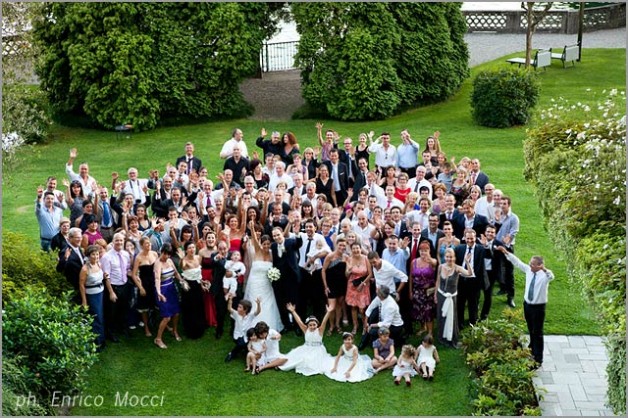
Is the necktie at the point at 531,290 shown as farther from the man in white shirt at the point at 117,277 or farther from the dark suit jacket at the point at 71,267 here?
the dark suit jacket at the point at 71,267

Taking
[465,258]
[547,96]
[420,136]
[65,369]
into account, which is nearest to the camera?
[65,369]

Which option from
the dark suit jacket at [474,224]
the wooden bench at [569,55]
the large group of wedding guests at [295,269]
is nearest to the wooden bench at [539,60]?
the wooden bench at [569,55]

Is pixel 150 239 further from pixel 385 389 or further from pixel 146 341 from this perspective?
pixel 385 389

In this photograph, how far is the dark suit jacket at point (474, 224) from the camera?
14.4 meters

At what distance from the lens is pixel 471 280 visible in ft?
44.3

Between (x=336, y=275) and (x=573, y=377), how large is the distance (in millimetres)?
3584

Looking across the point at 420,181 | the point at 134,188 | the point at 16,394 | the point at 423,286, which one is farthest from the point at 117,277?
the point at 420,181

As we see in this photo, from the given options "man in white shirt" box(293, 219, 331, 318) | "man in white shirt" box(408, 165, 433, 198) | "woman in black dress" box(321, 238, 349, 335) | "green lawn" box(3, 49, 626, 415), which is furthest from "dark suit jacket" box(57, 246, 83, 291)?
"man in white shirt" box(408, 165, 433, 198)

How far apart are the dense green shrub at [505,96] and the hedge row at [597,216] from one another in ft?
28.0

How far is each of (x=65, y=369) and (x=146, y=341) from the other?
2316 mm

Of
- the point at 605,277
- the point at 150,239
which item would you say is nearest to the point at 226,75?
the point at 150,239

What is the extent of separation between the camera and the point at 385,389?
491 inches

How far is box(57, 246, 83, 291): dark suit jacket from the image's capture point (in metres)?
13.1

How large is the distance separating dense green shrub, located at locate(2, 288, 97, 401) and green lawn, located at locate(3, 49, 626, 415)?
0.69 meters
